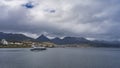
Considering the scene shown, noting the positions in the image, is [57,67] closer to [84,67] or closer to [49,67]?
[49,67]

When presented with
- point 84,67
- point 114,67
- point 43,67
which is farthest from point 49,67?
point 114,67

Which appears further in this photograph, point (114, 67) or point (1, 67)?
point (114, 67)

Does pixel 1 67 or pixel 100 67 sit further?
pixel 100 67

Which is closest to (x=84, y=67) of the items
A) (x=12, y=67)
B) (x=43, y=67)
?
(x=43, y=67)

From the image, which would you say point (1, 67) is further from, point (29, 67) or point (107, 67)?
point (107, 67)

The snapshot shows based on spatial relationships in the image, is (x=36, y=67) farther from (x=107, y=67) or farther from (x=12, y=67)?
(x=107, y=67)

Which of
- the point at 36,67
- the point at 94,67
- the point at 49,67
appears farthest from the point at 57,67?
the point at 94,67

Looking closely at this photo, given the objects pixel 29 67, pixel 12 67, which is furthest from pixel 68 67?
pixel 12 67
